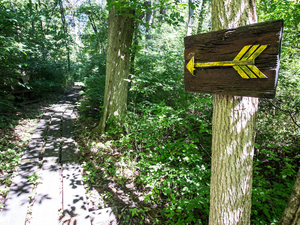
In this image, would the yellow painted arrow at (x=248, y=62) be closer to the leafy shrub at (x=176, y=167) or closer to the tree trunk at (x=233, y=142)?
the tree trunk at (x=233, y=142)

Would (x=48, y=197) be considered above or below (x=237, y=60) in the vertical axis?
below

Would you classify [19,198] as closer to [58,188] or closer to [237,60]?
[58,188]

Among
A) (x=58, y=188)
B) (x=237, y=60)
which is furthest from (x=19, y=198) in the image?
(x=237, y=60)

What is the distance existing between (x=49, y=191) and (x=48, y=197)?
17cm

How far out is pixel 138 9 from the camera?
12.9 feet

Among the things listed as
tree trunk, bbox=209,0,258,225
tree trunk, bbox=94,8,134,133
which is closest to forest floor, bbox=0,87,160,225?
tree trunk, bbox=94,8,134,133

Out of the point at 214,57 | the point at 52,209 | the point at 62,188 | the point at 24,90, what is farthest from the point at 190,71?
the point at 24,90

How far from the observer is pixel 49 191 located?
3.01 metres

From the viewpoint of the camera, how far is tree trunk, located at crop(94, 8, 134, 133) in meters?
4.71

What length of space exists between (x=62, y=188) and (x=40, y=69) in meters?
10.6

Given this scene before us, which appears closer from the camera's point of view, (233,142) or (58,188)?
(233,142)

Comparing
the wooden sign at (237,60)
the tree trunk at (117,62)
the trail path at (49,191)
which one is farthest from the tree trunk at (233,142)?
the tree trunk at (117,62)

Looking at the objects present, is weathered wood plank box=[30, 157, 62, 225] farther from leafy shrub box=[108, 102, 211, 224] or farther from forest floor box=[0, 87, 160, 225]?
leafy shrub box=[108, 102, 211, 224]

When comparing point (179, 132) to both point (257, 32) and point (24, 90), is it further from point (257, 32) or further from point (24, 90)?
point (24, 90)
